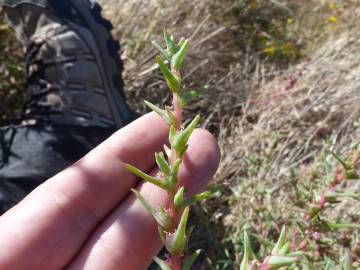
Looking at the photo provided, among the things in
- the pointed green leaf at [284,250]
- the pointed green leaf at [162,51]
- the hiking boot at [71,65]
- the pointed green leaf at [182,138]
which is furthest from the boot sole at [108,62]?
the pointed green leaf at [284,250]

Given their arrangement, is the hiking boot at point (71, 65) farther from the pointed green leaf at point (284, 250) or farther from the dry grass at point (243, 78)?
the pointed green leaf at point (284, 250)

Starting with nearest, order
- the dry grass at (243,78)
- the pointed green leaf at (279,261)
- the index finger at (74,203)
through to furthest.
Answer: the pointed green leaf at (279,261)
the index finger at (74,203)
the dry grass at (243,78)

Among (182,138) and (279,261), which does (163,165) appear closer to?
(182,138)

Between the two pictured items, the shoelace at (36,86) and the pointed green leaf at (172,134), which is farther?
the shoelace at (36,86)

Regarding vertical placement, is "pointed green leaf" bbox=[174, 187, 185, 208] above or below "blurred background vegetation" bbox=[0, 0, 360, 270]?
above

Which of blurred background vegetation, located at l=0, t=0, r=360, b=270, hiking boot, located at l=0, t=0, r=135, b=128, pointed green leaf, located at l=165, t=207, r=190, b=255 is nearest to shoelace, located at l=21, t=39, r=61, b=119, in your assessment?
hiking boot, located at l=0, t=0, r=135, b=128

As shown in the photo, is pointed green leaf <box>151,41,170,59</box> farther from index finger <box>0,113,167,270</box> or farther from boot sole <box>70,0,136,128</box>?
boot sole <box>70,0,136,128</box>
